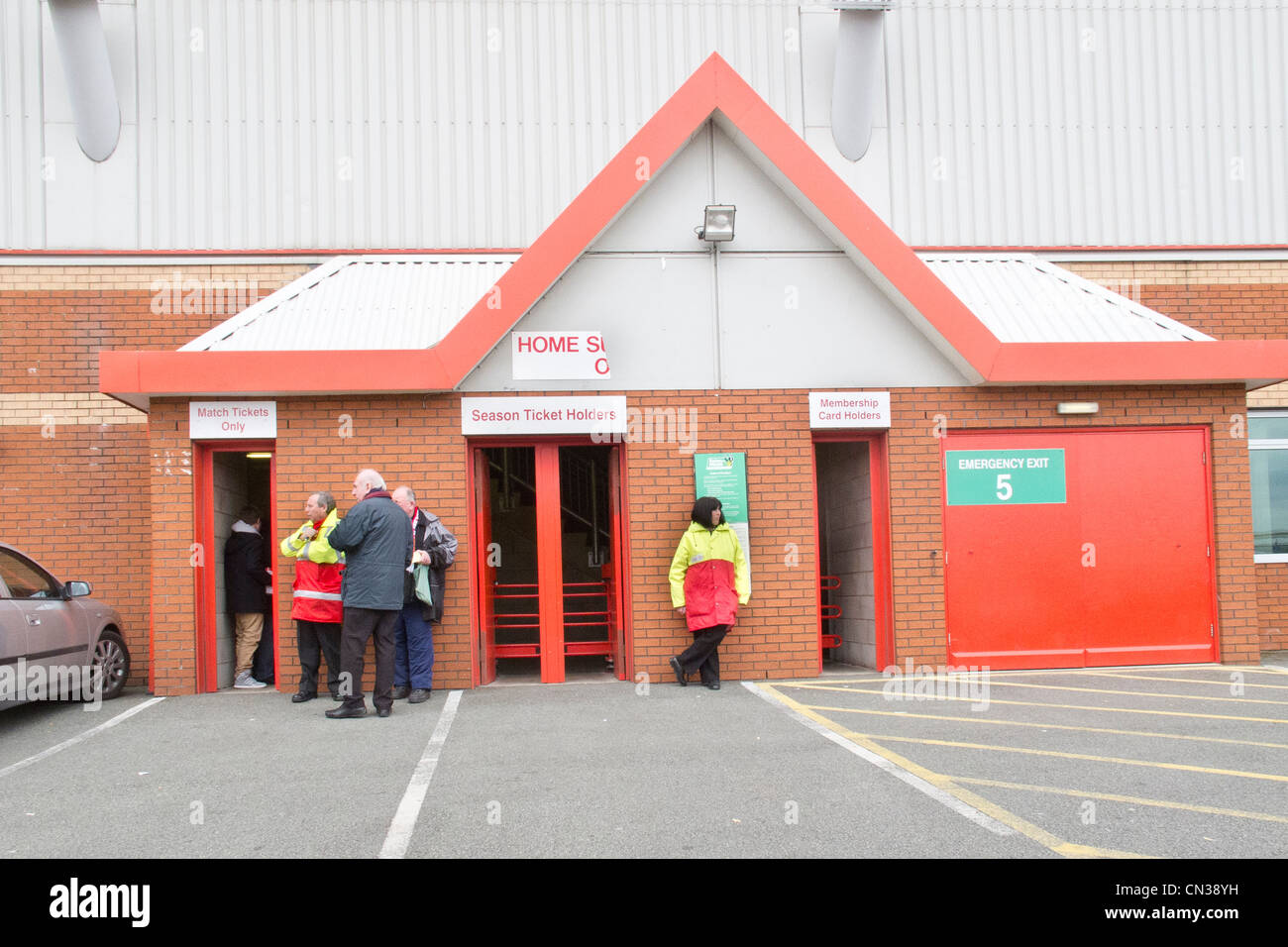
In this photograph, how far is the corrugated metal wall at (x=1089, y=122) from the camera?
1208 centimetres

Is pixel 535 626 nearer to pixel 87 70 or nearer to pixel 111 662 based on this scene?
pixel 111 662

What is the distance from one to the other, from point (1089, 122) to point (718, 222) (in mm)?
6267

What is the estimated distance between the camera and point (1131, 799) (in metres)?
5.08

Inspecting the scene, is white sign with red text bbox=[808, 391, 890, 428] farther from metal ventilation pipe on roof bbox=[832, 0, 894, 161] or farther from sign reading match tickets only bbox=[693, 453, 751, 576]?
metal ventilation pipe on roof bbox=[832, 0, 894, 161]

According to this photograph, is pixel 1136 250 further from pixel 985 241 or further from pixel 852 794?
pixel 852 794

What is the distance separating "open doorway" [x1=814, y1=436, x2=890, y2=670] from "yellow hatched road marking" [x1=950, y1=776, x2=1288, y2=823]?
3.89 metres

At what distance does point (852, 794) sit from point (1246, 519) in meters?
6.85

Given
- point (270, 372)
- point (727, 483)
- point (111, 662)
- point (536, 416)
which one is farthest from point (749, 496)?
point (111, 662)

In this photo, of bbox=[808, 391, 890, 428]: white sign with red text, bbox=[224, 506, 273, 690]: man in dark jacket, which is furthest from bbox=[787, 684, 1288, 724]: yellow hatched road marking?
bbox=[224, 506, 273, 690]: man in dark jacket

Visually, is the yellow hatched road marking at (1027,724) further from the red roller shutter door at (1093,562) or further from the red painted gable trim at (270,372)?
the red painted gable trim at (270,372)

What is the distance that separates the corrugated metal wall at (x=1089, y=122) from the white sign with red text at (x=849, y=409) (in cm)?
351

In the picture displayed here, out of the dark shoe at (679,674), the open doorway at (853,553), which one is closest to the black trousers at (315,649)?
the dark shoe at (679,674)

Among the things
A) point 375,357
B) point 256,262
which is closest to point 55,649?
point 375,357

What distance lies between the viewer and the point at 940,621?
9430 mm
